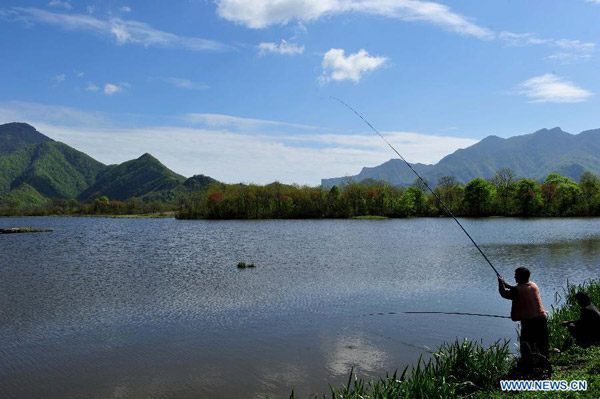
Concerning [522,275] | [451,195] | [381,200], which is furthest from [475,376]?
[451,195]

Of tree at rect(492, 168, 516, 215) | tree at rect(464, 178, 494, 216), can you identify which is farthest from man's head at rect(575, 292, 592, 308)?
tree at rect(492, 168, 516, 215)

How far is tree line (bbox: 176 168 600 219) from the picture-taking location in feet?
425

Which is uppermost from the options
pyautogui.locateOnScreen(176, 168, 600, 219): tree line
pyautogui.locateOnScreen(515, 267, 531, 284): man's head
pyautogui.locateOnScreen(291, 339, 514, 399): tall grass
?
pyautogui.locateOnScreen(176, 168, 600, 219): tree line

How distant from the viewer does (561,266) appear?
3198cm

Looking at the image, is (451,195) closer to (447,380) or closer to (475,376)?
(475,376)

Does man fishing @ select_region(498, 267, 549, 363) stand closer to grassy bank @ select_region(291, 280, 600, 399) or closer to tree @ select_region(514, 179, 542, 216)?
grassy bank @ select_region(291, 280, 600, 399)

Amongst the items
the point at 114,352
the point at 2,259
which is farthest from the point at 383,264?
the point at 2,259

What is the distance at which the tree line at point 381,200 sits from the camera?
425 feet

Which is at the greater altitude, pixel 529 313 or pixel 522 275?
pixel 522 275

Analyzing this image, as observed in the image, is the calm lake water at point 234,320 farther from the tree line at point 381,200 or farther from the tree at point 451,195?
the tree at point 451,195

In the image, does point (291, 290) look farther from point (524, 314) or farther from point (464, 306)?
point (524, 314)

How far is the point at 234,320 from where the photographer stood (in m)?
19.4

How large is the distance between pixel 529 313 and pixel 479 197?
442 feet

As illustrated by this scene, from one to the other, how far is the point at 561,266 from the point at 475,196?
108969mm
